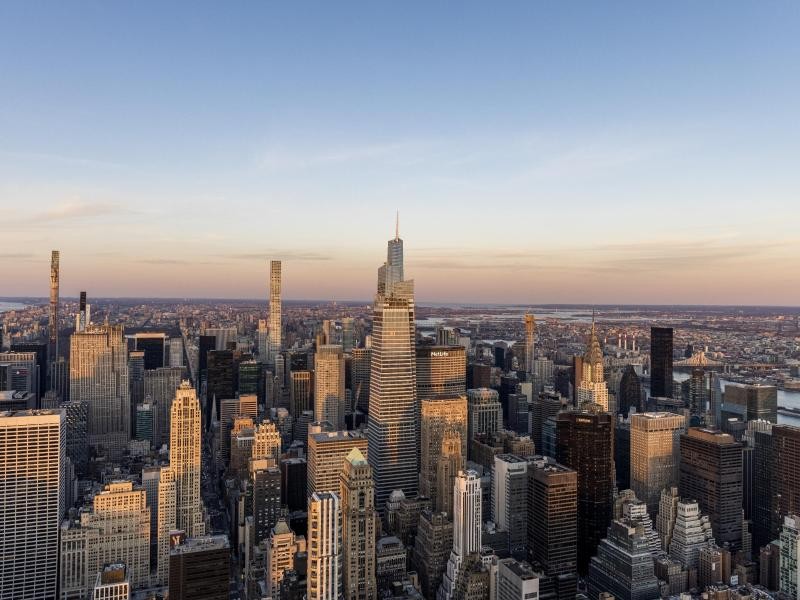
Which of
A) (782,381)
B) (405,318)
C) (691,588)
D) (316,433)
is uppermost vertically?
(405,318)

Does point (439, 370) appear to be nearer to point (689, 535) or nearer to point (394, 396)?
point (394, 396)

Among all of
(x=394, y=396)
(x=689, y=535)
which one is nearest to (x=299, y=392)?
(x=394, y=396)

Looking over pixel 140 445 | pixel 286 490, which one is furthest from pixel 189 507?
pixel 140 445

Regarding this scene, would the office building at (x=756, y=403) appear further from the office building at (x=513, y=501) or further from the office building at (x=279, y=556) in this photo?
the office building at (x=279, y=556)

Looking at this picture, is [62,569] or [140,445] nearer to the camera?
[62,569]

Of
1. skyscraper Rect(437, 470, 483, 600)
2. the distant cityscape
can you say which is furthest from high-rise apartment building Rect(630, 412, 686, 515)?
skyscraper Rect(437, 470, 483, 600)

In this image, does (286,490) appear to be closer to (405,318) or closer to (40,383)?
(405,318)
